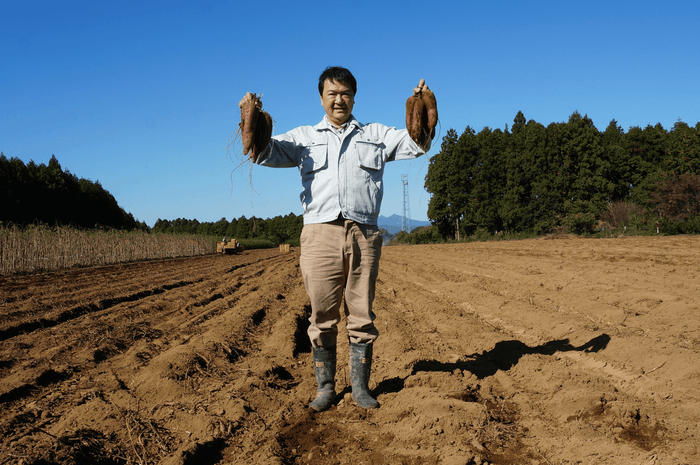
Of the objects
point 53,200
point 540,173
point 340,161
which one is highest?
point 540,173

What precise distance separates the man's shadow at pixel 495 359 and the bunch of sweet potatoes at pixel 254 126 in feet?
6.05

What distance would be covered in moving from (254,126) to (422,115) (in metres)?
1.05

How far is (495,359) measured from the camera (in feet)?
12.5

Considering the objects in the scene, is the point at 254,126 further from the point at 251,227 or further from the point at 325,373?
the point at 251,227

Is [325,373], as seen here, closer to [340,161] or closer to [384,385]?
[384,385]

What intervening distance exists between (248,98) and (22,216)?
137 ft

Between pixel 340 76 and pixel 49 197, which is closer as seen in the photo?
pixel 340 76

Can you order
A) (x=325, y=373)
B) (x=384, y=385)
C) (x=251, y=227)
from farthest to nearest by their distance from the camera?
1. (x=251, y=227)
2. (x=384, y=385)
3. (x=325, y=373)

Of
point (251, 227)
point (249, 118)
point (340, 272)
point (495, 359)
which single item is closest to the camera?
point (249, 118)

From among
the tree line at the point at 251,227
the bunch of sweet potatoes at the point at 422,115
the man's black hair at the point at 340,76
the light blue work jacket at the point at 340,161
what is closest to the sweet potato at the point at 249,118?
the light blue work jacket at the point at 340,161

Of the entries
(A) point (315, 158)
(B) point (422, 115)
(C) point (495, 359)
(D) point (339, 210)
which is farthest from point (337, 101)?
(C) point (495, 359)

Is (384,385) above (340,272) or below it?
below

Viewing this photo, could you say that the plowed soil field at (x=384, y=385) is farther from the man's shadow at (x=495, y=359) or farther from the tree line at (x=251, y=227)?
the tree line at (x=251, y=227)

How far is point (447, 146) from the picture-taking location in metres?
40.2
